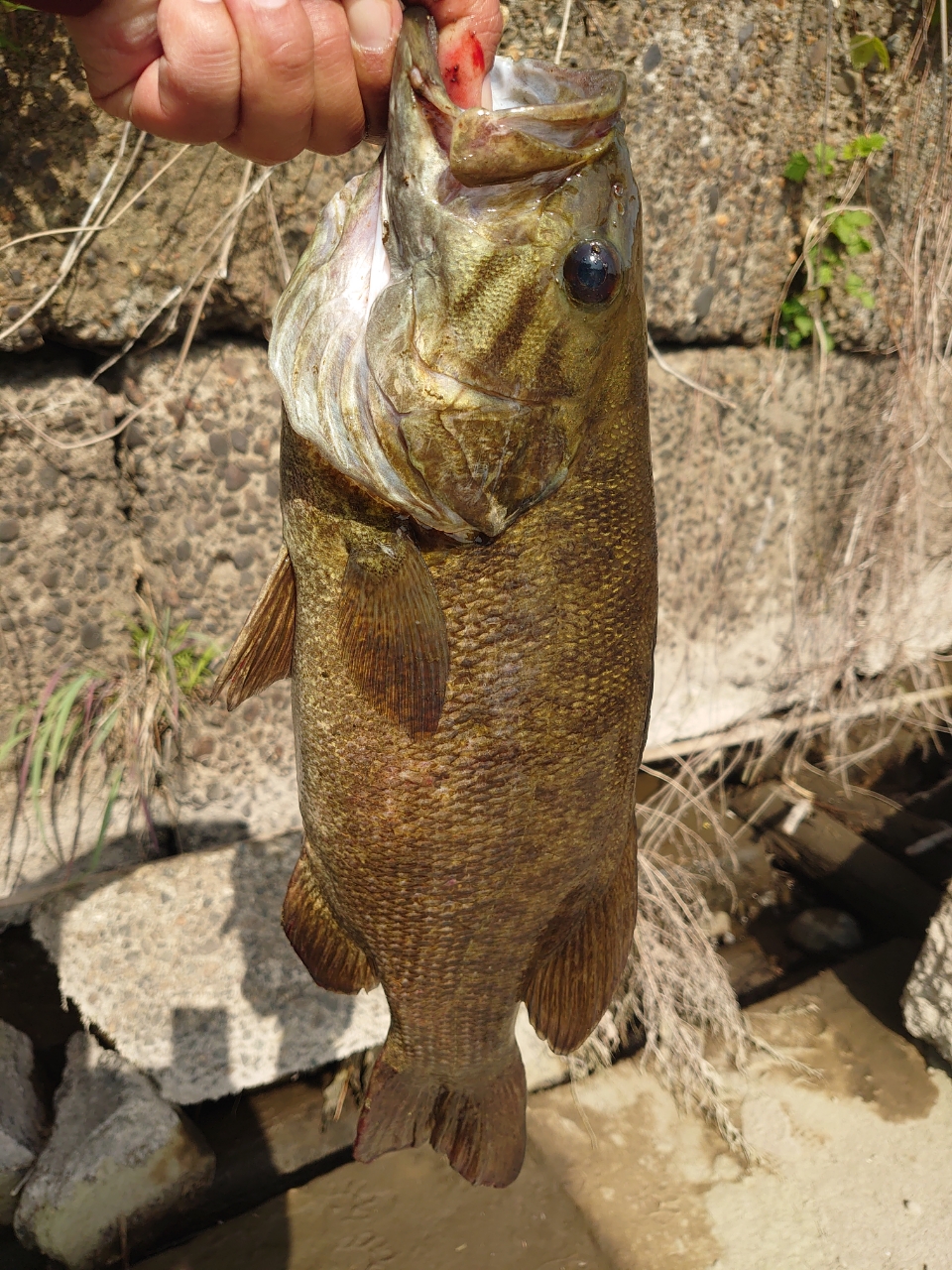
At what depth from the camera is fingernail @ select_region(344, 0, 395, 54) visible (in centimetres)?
102

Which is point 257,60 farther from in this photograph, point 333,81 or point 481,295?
point 481,295

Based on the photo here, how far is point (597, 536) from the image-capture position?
4.06ft

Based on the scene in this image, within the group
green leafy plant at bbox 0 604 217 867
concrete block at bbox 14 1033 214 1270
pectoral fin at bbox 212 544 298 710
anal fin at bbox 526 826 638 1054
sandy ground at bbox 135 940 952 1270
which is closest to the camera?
pectoral fin at bbox 212 544 298 710

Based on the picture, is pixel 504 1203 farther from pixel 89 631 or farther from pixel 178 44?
pixel 178 44

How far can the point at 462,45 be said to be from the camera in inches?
38.7

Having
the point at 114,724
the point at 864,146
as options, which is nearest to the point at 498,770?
the point at 114,724

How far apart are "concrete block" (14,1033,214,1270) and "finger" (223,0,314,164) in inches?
93.2

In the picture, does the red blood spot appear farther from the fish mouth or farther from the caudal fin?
the caudal fin

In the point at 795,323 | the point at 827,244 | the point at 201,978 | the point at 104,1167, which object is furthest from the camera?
the point at 795,323

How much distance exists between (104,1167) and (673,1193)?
160 cm

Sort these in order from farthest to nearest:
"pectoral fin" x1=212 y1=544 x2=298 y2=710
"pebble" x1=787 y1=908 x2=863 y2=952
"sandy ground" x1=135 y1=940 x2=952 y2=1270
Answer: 1. "pebble" x1=787 y1=908 x2=863 y2=952
2. "sandy ground" x1=135 y1=940 x2=952 y2=1270
3. "pectoral fin" x1=212 y1=544 x2=298 y2=710

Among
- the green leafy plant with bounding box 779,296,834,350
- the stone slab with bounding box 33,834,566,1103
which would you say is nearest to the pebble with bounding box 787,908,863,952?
the stone slab with bounding box 33,834,566,1103

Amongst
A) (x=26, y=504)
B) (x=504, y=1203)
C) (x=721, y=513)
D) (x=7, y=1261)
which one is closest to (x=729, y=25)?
(x=721, y=513)

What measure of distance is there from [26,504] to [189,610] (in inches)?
20.9
